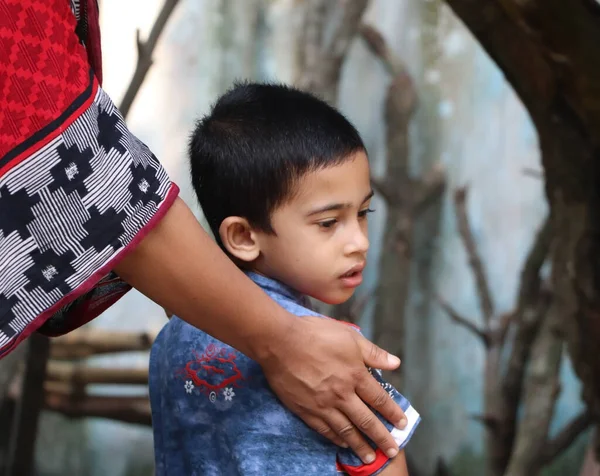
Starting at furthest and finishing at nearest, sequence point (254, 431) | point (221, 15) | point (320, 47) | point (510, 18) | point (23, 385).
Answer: point (221, 15)
point (320, 47)
point (23, 385)
point (510, 18)
point (254, 431)

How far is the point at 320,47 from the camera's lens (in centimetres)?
246

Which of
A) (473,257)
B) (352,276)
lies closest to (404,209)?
(473,257)

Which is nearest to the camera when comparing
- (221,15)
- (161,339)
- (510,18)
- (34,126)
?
(34,126)

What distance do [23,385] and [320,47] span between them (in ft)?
4.44

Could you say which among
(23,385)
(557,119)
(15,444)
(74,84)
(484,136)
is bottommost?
(15,444)

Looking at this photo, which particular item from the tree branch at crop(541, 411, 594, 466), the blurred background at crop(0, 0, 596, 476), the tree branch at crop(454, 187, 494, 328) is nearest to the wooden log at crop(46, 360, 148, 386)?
the blurred background at crop(0, 0, 596, 476)

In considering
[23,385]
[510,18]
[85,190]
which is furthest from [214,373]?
[23,385]

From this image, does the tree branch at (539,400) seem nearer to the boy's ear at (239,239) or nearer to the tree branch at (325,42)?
the tree branch at (325,42)

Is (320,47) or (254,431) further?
(320,47)

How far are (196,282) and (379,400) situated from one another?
0.79ft

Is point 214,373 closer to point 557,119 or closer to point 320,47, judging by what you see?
point 557,119

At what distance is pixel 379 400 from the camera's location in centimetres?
80

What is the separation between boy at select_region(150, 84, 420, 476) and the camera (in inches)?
31.8

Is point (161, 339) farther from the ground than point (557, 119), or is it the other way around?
point (557, 119)
